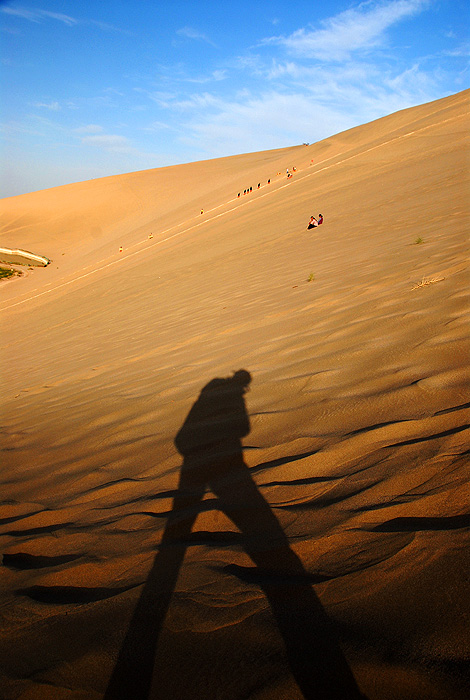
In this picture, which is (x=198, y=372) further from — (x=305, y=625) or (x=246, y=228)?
(x=246, y=228)

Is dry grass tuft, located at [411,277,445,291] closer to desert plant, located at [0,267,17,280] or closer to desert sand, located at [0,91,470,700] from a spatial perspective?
desert sand, located at [0,91,470,700]

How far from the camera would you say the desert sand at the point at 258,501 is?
1212mm

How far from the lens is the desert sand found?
1212 mm

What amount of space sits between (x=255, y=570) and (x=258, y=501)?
0.40 metres

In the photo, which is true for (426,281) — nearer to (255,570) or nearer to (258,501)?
(258,501)

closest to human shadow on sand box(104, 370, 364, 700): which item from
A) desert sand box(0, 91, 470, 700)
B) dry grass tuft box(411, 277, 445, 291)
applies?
desert sand box(0, 91, 470, 700)

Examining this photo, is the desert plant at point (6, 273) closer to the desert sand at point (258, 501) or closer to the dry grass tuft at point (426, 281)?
the desert sand at point (258, 501)

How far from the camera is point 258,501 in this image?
1924 millimetres

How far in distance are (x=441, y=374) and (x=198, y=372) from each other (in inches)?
74.9

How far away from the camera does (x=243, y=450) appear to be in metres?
2.36

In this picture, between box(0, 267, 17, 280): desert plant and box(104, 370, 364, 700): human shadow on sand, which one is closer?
box(104, 370, 364, 700): human shadow on sand

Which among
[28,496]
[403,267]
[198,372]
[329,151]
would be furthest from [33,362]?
[329,151]

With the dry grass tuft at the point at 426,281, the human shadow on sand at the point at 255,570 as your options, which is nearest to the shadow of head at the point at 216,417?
the human shadow on sand at the point at 255,570

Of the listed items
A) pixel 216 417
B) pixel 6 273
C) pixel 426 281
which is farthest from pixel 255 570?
pixel 6 273
